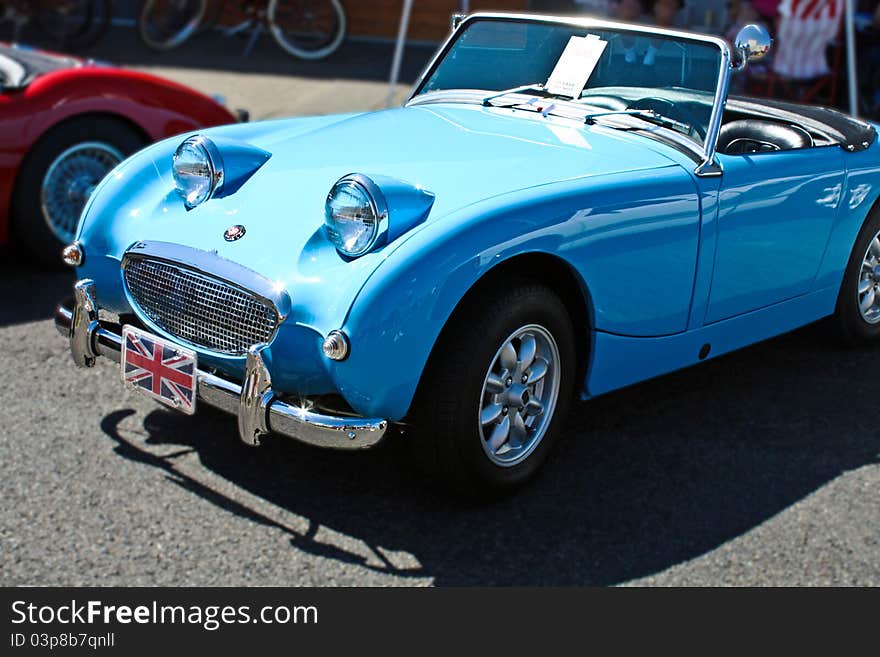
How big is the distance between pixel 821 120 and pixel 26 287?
3746mm

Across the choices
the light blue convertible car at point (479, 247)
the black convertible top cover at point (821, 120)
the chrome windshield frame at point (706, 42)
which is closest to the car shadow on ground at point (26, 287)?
the light blue convertible car at point (479, 247)

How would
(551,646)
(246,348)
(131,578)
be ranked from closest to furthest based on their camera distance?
(551,646)
(131,578)
(246,348)

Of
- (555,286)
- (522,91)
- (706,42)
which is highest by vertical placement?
(706,42)

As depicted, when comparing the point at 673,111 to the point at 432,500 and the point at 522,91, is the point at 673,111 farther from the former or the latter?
the point at 432,500

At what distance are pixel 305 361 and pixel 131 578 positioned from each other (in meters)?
0.74

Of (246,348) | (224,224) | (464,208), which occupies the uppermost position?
(464,208)

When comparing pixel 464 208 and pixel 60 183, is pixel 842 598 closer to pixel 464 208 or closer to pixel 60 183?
pixel 464 208

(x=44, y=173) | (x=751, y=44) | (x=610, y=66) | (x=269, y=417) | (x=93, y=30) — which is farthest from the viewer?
(x=93, y=30)

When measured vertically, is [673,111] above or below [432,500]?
above

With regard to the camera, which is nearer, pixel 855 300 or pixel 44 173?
pixel 855 300

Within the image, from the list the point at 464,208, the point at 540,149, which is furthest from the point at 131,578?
the point at 540,149

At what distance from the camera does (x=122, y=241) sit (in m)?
3.57

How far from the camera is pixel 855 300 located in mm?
4855

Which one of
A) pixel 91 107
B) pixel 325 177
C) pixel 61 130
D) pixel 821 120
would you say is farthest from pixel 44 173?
pixel 821 120
